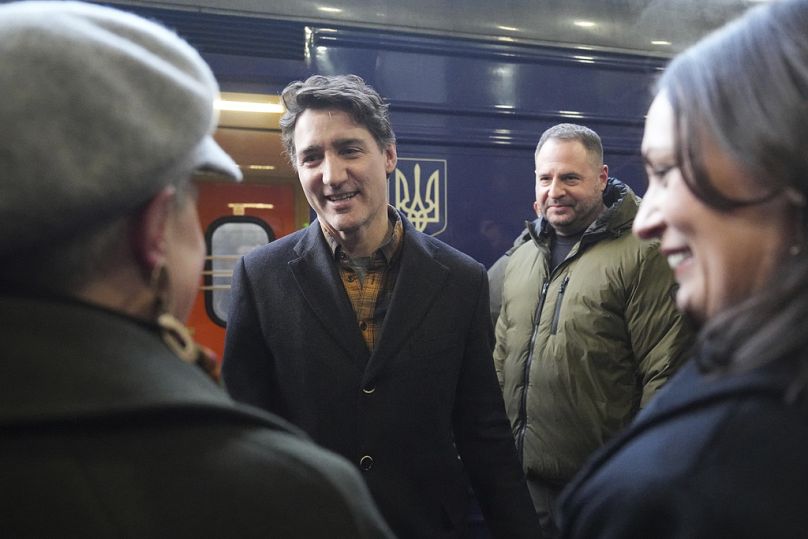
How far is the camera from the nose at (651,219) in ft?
2.80

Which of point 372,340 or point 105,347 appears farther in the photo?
point 372,340

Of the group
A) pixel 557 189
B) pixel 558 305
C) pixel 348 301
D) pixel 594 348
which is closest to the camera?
pixel 348 301

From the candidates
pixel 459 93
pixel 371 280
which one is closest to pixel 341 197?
pixel 371 280

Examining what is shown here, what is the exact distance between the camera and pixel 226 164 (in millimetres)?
830

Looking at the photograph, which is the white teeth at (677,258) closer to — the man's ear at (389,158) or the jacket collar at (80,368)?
the jacket collar at (80,368)

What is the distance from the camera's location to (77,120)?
2.08 ft

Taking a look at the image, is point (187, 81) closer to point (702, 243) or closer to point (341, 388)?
point (702, 243)

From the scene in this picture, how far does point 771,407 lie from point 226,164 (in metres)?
0.61

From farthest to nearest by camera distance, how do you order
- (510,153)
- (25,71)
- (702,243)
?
1. (510,153)
2. (702,243)
3. (25,71)

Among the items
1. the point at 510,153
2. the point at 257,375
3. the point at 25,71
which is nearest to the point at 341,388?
the point at 257,375

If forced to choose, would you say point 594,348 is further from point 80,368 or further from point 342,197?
point 80,368

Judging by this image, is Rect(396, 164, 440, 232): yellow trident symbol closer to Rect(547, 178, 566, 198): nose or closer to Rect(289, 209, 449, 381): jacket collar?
Rect(547, 178, 566, 198): nose

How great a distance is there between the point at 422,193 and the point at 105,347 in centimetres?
216

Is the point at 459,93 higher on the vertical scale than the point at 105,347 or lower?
higher
